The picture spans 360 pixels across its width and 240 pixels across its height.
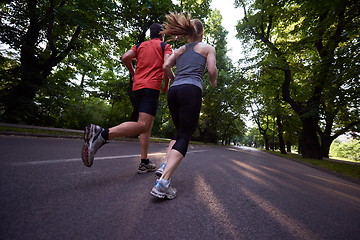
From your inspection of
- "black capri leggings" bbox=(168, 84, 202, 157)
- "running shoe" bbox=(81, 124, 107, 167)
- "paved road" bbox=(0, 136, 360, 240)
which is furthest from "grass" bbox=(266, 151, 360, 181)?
"running shoe" bbox=(81, 124, 107, 167)

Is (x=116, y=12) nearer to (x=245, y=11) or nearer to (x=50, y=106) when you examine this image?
(x=50, y=106)

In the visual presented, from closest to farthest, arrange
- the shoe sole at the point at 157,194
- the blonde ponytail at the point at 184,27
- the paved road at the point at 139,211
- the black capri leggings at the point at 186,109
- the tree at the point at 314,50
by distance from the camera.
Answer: the paved road at the point at 139,211
the shoe sole at the point at 157,194
the black capri leggings at the point at 186,109
the blonde ponytail at the point at 184,27
the tree at the point at 314,50

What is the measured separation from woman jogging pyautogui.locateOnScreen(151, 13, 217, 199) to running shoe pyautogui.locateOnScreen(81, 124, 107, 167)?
836mm

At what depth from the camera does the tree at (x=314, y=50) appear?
23.3ft

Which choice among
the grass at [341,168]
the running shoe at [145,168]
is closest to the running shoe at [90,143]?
the running shoe at [145,168]

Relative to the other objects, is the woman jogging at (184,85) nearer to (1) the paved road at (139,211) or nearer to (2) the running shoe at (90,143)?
(1) the paved road at (139,211)

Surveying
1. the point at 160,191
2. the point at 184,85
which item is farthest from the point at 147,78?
the point at 160,191

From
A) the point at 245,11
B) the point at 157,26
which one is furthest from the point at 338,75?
the point at 245,11

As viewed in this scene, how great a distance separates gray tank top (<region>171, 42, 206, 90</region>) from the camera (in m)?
2.15

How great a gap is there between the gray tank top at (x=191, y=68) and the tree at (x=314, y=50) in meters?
7.29

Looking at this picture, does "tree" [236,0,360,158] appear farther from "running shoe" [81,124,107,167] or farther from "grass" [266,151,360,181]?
"running shoe" [81,124,107,167]

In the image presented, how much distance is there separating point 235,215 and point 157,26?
9.29 feet

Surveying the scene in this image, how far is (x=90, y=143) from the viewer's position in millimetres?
2008

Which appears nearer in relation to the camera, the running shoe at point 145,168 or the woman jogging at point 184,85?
the woman jogging at point 184,85
